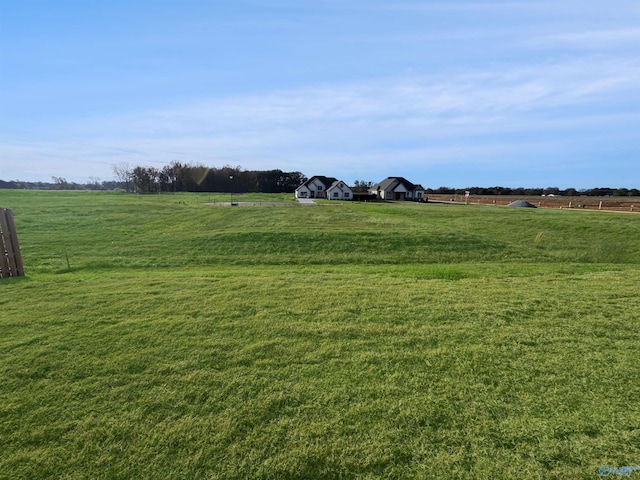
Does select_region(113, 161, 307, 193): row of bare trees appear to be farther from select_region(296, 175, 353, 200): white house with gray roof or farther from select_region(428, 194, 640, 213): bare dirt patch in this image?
select_region(428, 194, 640, 213): bare dirt patch

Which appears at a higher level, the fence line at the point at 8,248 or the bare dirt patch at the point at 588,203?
the bare dirt patch at the point at 588,203

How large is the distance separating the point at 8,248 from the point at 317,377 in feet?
28.3

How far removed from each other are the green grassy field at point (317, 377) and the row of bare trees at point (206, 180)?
76492 mm

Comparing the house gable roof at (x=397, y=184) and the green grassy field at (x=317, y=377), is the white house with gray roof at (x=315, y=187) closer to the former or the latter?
the house gable roof at (x=397, y=184)

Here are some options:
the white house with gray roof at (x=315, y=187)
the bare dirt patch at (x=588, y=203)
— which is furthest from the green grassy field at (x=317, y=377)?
the white house with gray roof at (x=315, y=187)

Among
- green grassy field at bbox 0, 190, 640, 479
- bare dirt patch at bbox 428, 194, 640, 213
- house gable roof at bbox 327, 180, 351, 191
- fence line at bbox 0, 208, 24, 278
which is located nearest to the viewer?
green grassy field at bbox 0, 190, 640, 479

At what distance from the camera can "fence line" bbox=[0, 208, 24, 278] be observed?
7517 millimetres

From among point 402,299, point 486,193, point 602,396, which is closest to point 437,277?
point 402,299

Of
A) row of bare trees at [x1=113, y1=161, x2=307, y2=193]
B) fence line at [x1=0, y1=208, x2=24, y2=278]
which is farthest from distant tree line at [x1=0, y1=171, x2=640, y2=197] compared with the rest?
fence line at [x1=0, y1=208, x2=24, y2=278]

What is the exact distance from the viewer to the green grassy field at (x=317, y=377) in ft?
8.14

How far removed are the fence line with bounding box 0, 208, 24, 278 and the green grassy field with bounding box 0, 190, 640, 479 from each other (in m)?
0.79

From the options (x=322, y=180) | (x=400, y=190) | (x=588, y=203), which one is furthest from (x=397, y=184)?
(x=588, y=203)

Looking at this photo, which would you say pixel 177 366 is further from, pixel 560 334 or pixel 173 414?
pixel 560 334

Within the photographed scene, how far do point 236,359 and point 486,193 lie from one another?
3784 inches
